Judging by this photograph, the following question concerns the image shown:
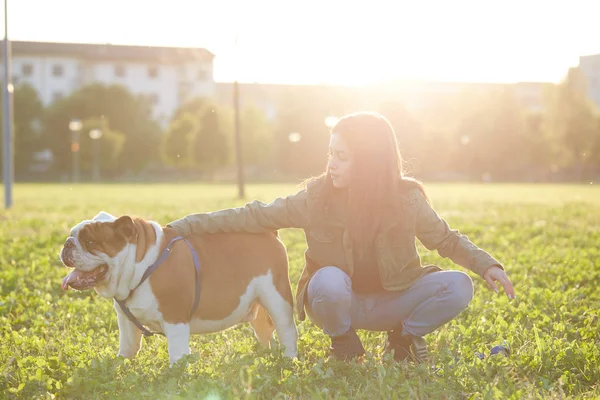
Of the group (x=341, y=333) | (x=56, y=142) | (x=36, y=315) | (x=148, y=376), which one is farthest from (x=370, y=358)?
(x=56, y=142)

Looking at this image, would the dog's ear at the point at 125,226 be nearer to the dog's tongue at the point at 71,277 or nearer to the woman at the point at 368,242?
the dog's tongue at the point at 71,277

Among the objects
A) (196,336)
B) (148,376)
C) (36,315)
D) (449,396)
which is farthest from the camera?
(36,315)

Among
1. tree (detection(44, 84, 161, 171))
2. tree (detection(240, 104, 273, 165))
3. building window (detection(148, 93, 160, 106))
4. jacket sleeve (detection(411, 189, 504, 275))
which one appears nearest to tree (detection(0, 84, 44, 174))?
tree (detection(44, 84, 161, 171))

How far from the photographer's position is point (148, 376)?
14.6 ft

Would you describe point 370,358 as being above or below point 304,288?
below

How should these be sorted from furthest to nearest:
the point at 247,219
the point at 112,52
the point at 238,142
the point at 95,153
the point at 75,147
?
the point at 112,52 < the point at 95,153 < the point at 75,147 < the point at 238,142 < the point at 247,219

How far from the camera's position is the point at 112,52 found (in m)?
89.0

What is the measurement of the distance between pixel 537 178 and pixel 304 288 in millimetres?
72964

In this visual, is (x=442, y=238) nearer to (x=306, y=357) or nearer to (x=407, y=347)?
(x=407, y=347)

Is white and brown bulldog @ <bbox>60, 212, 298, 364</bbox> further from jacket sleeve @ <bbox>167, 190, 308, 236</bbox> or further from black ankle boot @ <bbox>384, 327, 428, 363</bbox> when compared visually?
black ankle boot @ <bbox>384, 327, 428, 363</bbox>

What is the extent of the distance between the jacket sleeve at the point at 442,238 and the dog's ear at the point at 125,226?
1881 mm

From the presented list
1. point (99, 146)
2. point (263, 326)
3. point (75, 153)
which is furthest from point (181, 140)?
point (263, 326)

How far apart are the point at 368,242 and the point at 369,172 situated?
0.48 m

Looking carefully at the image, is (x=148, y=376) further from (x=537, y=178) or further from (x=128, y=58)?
(x=128, y=58)
